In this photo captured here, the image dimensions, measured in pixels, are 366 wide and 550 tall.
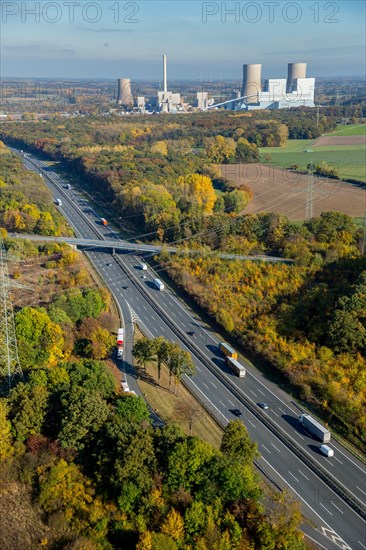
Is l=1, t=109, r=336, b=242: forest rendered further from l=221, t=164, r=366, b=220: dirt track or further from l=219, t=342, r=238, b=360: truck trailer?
l=219, t=342, r=238, b=360: truck trailer

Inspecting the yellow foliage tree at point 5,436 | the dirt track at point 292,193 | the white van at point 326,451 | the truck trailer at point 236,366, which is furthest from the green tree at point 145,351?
the dirt track at point 292,193

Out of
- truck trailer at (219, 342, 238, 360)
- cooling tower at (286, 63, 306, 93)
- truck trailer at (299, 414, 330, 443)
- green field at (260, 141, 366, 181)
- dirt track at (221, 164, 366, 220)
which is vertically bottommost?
truck trailer at (299, 414, 330, 443)

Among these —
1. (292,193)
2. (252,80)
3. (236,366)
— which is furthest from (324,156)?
(252,80)

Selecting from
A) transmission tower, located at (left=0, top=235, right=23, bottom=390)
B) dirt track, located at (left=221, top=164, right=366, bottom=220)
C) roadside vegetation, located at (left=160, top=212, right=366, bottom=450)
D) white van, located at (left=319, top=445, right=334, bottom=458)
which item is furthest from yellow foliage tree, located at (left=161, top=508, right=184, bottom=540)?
dirt track, located at (left=221, top=164, right=366, bottom=220)

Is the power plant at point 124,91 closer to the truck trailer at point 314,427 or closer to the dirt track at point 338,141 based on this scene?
the dirt track at point 338,141

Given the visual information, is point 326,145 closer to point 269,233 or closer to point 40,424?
point 269,233

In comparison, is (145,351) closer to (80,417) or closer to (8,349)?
(8,349)
